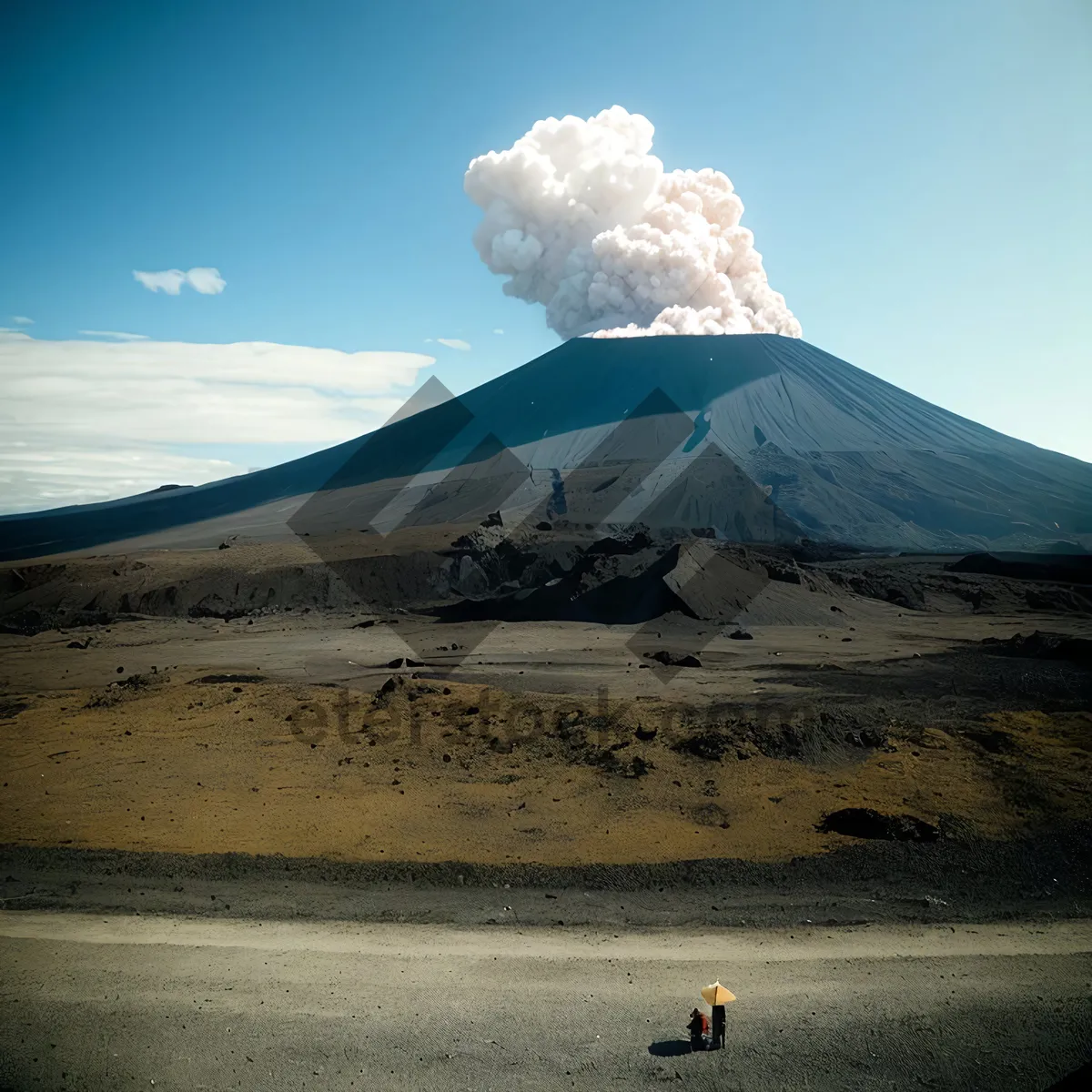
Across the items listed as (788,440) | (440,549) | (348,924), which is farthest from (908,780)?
(788,440)

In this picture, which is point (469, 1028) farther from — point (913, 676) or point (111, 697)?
point (913, 676)

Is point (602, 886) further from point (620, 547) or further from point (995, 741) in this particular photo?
point (620, 547)

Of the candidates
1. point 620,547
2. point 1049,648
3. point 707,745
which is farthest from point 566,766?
point 620,547

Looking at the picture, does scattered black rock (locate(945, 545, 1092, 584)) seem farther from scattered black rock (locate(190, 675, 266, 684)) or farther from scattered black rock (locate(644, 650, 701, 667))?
scattered black rock (locate(190, 675, 266, 684))

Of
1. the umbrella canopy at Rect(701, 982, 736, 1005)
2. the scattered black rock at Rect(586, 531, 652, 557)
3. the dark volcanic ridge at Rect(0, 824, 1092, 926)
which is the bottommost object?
the dark volcanic ridge at Rect(0, 824, 1092, 926)

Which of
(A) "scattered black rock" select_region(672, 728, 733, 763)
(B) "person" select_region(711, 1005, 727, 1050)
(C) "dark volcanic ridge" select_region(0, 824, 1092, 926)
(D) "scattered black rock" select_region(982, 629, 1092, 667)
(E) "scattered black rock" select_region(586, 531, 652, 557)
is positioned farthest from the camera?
(E) "scattered black rock" select_region(586, 531, 652, 557)

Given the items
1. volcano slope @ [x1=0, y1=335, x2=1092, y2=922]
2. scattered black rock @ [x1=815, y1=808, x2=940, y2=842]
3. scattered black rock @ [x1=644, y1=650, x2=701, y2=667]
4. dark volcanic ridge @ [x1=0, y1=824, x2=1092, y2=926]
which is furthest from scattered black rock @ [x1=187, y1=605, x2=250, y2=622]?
scattered black rock @ [x1=815, y1=808, x2=940, y2=842]
